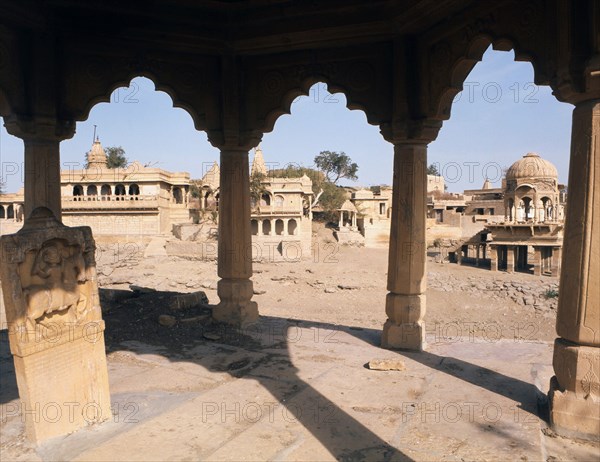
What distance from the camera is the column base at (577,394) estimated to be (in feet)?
14.6

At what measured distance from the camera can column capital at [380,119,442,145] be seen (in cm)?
729

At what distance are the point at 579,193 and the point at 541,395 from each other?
249cm

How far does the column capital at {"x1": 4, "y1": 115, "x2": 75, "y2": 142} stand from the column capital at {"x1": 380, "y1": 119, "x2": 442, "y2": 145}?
529 centimetres

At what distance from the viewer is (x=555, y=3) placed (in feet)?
15.6

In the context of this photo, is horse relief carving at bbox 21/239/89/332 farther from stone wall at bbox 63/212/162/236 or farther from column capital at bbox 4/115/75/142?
stone wall at bbox 63/212/162/236

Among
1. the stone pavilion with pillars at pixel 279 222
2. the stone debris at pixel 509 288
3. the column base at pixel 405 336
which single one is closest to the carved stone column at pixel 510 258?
the stone debris at pixel 509 288

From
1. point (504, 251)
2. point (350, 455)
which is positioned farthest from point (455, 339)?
point (504, 251)

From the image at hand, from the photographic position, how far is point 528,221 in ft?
130

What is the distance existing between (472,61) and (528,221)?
122 ft

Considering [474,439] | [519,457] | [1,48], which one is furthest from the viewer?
[1,48]

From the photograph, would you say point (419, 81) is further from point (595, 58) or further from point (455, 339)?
point (455, 339)

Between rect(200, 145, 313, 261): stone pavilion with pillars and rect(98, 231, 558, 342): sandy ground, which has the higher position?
rect(200, 145, 313, 261): stone pavilion with pillars

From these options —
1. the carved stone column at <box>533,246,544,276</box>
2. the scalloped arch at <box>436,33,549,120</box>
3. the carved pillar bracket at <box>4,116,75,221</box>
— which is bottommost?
the carved stone column at <box>533,246,544,276</box>

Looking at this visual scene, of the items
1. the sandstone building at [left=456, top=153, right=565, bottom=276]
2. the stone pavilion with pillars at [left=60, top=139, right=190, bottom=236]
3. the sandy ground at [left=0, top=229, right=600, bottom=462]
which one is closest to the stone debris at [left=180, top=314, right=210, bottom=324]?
the sandy ground at [left=0, top=229, right=600, bottom=462]
